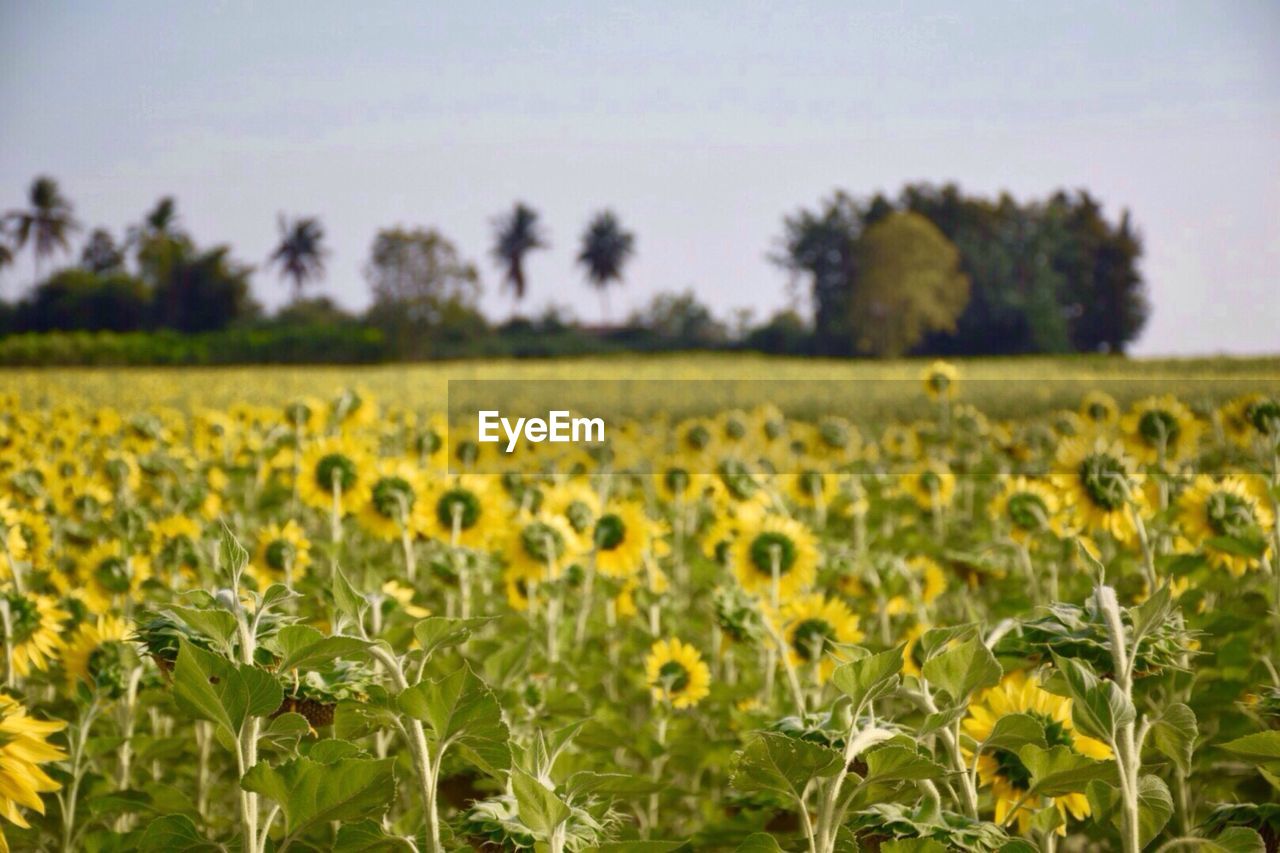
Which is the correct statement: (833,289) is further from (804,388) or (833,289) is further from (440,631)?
(440,631)

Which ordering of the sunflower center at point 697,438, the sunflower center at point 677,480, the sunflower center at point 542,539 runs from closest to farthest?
the sunflower center at point 542,539, the sunflower center at point 677,480, the sunflower center at point 697,438

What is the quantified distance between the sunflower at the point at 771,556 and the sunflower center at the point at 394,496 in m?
0.78

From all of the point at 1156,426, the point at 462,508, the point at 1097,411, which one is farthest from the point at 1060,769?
the point at 1097,411

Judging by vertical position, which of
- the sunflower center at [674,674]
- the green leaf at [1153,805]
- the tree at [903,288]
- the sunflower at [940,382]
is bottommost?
the sunflower center at [674,674]

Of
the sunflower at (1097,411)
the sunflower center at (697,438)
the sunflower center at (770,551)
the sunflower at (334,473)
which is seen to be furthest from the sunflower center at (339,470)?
the sunflower at (1097,411)

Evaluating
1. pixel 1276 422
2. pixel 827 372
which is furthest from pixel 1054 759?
pixel 827 372

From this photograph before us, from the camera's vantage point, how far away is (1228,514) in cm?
207

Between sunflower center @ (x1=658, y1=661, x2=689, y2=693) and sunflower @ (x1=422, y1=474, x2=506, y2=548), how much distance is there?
0.62 metres

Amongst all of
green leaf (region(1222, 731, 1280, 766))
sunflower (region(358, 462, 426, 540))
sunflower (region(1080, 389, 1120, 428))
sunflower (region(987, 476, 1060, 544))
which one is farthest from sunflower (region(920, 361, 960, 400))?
green leaf (region(1222, 731, 1280, 766))

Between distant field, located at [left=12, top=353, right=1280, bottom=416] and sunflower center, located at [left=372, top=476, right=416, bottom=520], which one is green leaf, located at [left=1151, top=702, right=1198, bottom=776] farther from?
distant field, located at [left=12, top=353, right=1280, bottom=416]

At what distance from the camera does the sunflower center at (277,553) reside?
2.64 meters

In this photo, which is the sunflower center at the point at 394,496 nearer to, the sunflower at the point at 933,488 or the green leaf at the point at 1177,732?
the green leaf at the point at 1177,732

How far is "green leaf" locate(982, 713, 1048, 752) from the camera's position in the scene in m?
0.91

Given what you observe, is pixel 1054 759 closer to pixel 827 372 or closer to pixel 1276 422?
pixel 1276 422
